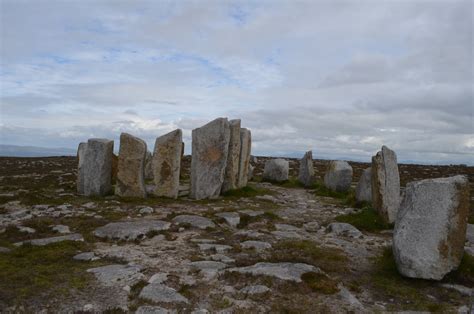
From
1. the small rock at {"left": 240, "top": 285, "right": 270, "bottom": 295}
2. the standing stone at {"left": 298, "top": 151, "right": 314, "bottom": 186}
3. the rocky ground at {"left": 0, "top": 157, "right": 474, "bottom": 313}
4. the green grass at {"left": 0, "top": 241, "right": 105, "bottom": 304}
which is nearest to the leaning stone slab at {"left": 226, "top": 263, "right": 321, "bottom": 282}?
the rocky ground at {"left": 0, "top": 157, "right": 474, "bottom": 313}

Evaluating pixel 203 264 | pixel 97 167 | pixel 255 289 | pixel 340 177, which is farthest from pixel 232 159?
pixel 255 289

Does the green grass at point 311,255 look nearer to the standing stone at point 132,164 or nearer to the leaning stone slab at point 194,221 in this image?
the leaning stone slab at point 194,221

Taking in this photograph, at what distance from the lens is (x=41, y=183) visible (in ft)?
78.8

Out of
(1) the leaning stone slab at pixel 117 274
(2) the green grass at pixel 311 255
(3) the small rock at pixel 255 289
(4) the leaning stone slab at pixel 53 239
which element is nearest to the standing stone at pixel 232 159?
(2) the green grass at pixel 311 255

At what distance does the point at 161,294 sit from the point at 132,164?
1130 centimetres

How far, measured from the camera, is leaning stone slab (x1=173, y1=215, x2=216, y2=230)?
1299cm

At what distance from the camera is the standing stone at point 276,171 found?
92.7 feet

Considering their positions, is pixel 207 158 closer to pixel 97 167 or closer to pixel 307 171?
pixel 97 167

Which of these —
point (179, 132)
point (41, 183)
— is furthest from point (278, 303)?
point (41, 183)

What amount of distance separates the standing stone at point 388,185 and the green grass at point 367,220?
0.70 ft

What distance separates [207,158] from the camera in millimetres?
19062

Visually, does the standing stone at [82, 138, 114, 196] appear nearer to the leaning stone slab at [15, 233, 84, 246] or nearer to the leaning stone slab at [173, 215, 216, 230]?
the leaning stone slab at [173, 215, 216, 230]

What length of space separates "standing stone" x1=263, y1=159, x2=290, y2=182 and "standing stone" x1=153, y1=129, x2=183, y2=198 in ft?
36.6

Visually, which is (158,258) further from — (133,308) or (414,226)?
(414,226)
